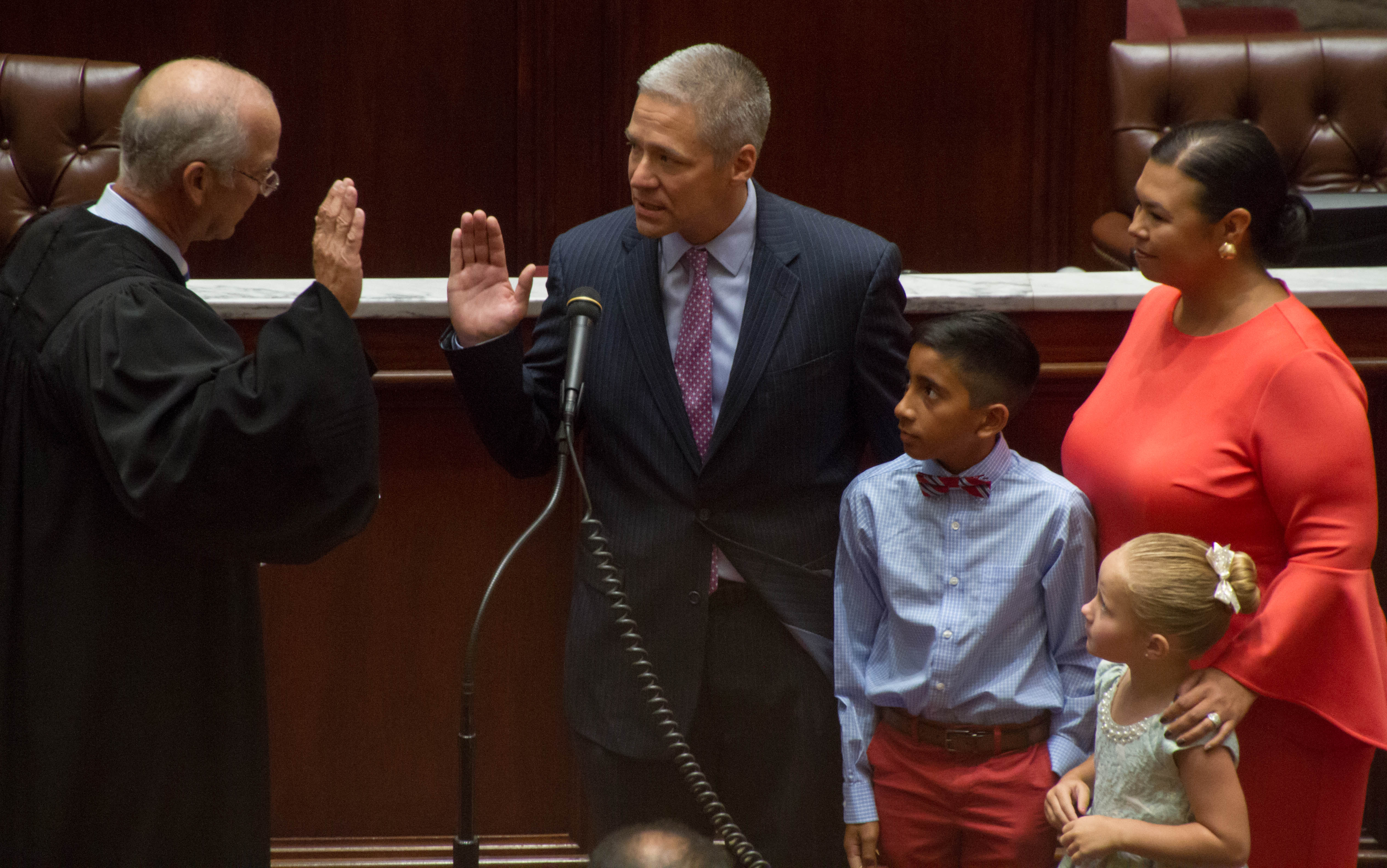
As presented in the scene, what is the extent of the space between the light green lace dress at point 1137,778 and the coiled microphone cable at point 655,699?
40 centimetres

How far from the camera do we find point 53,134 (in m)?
3.13

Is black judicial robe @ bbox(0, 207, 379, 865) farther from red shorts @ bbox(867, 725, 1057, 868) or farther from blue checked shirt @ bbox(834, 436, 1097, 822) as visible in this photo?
red shorts @ bbox(867, 725, 1057, 868)

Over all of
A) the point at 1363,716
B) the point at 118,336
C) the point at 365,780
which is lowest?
the point at 365,780

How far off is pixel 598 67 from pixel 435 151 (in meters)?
0.53

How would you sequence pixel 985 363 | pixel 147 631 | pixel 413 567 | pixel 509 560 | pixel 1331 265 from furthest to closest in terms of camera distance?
pixel 1331 265 < pixel 413 567 < pixel 985 363 < pixel 147 631 < pixel 509 560

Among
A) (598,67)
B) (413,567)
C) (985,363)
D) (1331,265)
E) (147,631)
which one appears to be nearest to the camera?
(147,631)

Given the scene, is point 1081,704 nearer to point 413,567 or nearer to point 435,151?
point 413,567

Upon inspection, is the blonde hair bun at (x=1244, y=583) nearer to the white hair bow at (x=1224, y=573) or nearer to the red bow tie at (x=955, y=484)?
the white hair bow at (x=1224, y=573)

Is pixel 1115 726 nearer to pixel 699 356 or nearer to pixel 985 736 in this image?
pixel 985 736

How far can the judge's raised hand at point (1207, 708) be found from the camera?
5.10 feet

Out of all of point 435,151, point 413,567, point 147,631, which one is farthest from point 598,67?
point 147,631

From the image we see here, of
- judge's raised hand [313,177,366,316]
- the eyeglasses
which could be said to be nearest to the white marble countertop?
the eyeglasses

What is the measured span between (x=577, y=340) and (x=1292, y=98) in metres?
2.39

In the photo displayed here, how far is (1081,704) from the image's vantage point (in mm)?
1754
